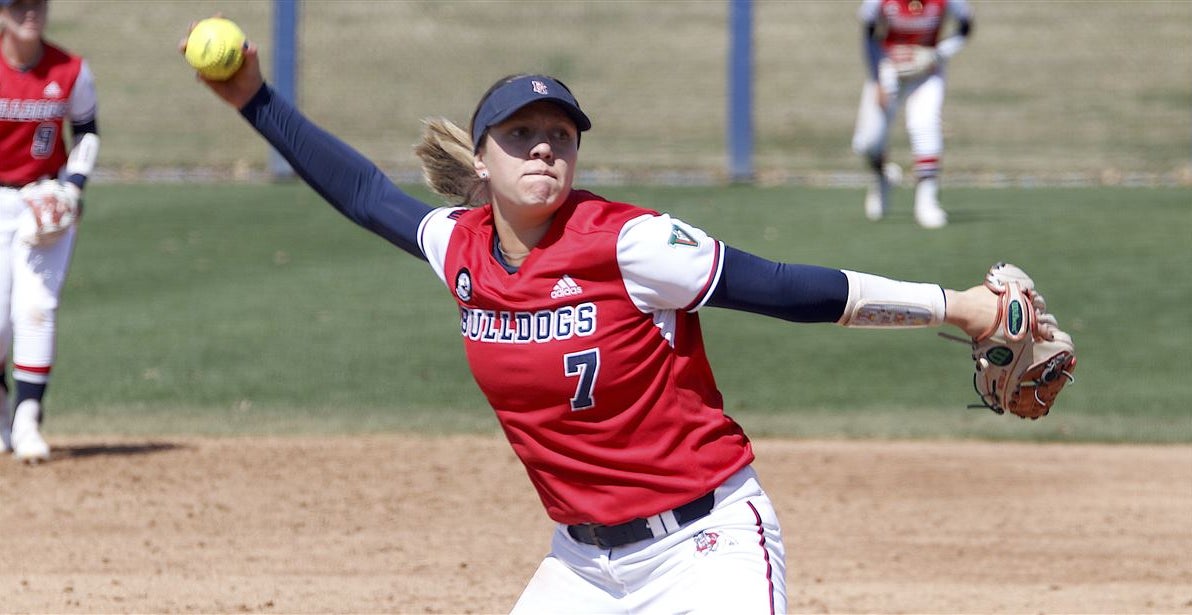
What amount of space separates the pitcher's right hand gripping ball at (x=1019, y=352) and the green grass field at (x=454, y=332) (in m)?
5.07

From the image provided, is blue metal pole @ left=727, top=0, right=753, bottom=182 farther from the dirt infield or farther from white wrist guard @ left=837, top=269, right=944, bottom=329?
white wrist guard @ left=837, top=269, right=944, bottom=329

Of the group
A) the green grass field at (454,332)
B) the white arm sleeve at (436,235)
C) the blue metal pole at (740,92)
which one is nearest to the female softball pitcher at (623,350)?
the white arm sleeve at (436,235)

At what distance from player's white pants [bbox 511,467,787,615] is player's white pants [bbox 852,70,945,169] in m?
10.4

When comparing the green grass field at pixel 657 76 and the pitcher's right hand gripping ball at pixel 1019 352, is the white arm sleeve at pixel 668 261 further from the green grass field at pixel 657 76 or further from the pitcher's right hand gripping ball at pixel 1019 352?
the green grass field at pixel 657 76

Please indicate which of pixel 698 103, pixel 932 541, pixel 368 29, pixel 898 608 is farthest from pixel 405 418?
pixel 368 29

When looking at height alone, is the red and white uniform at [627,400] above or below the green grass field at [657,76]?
above

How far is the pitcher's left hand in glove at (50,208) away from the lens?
7676mm

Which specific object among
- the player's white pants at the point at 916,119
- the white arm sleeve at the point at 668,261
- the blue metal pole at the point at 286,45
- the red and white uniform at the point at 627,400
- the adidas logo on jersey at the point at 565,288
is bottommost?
the blue metal pole at the point at 286,45

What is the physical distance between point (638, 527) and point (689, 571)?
0.16m

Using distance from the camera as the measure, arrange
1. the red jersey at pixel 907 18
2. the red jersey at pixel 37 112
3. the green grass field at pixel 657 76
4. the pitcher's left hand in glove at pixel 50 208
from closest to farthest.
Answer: the pitcher's left hand in glove at pixel 50 208, the red jersey at pixel 37 112, the red jersey at pixel 907 18, the green grass field at pixel 657 76

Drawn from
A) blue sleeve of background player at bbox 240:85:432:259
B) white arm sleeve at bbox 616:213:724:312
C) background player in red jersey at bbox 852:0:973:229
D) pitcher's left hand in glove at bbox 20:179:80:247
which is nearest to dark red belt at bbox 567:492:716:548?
white arm sleeve at bbox 616:213:724:312

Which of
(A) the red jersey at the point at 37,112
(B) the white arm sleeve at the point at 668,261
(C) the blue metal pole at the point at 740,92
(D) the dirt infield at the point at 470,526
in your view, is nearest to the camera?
(B) the white arm sleeve at the point at 668,261

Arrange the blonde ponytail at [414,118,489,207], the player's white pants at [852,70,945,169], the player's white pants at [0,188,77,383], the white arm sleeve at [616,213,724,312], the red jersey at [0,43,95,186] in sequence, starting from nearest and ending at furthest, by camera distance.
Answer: the white arm sleeve at [616,213,724,312], the blonde ponytail at [414,118,489,207], the red jersey at [0,43,95,186], the player's white pants at [0,188,77,383], the player's white pants at [852,70,945,169]

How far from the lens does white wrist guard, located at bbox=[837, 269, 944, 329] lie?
3.62m
